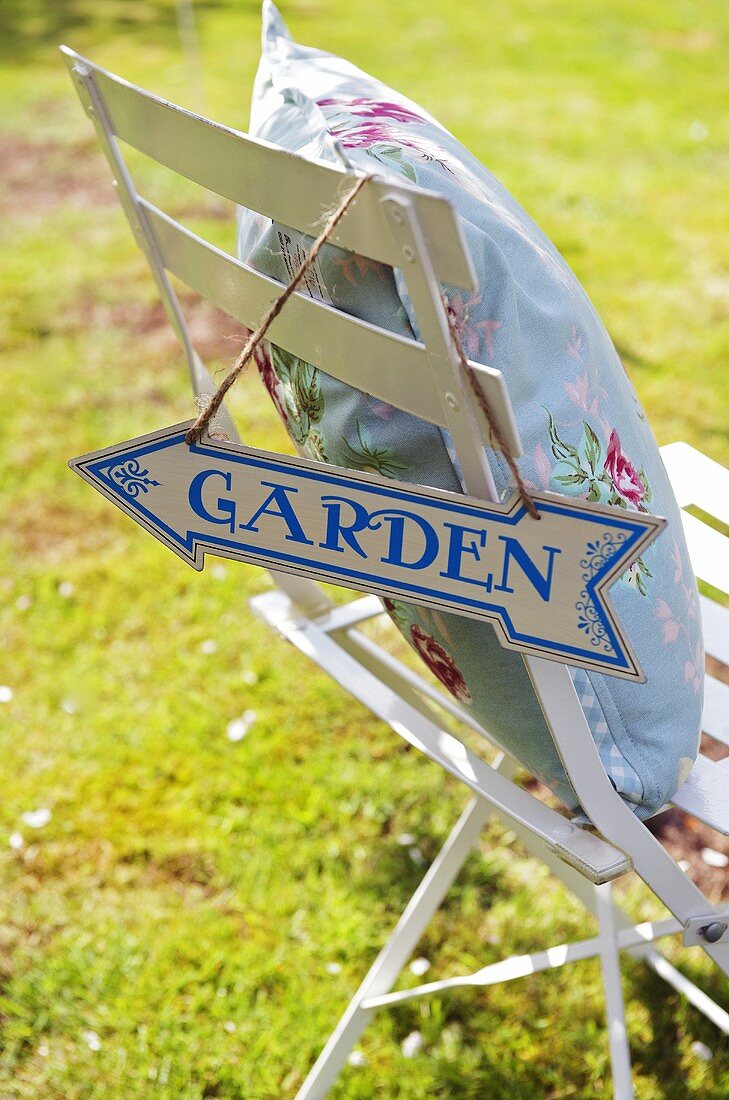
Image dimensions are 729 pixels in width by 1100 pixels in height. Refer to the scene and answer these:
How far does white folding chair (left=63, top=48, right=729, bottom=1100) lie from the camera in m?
0.75

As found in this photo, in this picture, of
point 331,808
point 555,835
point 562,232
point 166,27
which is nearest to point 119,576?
point 331,808

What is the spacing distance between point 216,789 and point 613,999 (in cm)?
89

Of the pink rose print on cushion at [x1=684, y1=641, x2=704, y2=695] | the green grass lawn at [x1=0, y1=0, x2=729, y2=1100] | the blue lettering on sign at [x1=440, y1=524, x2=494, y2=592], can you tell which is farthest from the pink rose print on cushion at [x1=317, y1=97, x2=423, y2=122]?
the green grass lawn at [x1=0, y1=0, x2=729, y2=1100]

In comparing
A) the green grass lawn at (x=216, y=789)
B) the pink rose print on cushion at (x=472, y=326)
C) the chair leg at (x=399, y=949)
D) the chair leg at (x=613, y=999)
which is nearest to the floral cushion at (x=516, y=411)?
the pink rose print on cushion at (x=472, y=326)

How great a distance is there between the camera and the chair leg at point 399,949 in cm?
145

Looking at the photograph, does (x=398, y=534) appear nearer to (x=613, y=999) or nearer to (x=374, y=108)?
(x=374, y=108)

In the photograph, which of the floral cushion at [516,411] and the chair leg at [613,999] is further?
the chair leg at [613,999]

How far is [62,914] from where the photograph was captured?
1.78m

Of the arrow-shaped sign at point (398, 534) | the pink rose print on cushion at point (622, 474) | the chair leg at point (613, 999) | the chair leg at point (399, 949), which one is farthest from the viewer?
the chair leg at point (399, 949)

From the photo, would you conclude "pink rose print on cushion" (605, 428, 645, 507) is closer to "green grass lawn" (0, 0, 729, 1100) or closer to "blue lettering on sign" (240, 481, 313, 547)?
"blue lettering on sign" (240, 481, 313, 547)

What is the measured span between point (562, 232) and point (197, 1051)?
9.53 feet

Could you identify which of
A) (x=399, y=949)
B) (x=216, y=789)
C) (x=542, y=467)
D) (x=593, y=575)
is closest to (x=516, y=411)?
(x=542, y=467)

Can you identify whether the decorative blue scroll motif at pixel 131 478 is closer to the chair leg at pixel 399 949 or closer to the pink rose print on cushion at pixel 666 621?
the pink rose print on cushion at pixel 666 621

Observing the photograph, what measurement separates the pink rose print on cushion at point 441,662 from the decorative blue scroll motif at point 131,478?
1.00 ft
